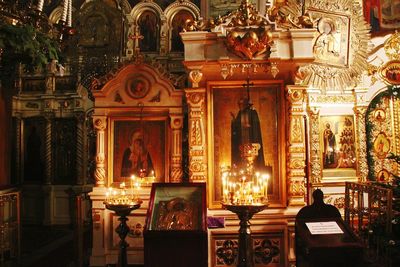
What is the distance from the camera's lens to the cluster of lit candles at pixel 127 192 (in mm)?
5023

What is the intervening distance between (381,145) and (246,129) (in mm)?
4899

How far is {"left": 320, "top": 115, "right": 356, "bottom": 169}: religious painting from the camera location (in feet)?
28.9

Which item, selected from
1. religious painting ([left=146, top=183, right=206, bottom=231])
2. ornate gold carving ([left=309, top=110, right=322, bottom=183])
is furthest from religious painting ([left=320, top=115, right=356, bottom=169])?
religious painting ([left=146, top=183, right=206, bottom=231])

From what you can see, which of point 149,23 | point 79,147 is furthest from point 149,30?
point 79,147

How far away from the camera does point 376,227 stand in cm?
471

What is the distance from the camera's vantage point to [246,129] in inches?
219

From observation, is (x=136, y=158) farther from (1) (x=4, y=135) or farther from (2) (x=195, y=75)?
(1) (x=4, y=135)

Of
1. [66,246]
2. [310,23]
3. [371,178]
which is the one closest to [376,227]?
[310,23]

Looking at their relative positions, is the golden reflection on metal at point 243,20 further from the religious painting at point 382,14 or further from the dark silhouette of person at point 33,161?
the dark silhouette of person at point 33,161

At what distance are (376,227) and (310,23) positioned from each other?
8.96 feet

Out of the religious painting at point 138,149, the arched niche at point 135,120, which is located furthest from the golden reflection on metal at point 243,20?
the religious painting at point 138,149

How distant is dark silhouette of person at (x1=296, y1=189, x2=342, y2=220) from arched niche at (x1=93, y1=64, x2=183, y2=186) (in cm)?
235

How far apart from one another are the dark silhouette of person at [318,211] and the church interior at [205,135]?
2cm

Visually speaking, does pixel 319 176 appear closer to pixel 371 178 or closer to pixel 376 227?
pixel 371 178
